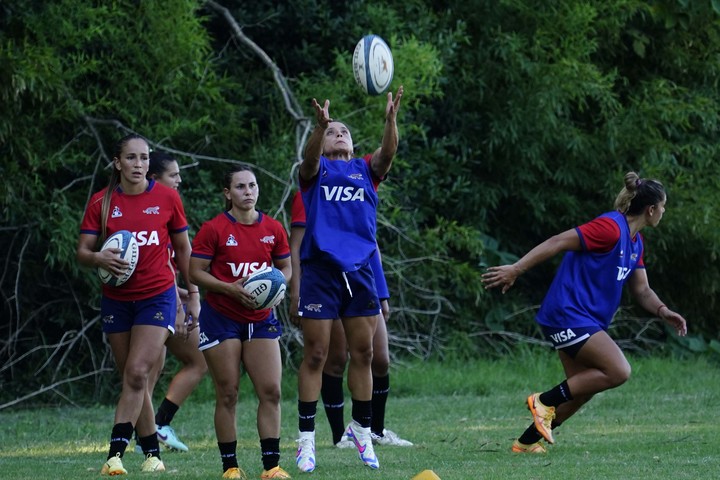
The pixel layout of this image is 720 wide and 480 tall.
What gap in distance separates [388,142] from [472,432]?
9.70ft

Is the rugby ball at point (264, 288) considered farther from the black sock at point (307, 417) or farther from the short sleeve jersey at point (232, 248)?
the black sock at point (307, 417)

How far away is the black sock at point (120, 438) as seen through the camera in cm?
608

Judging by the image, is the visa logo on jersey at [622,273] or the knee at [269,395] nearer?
the knee at [269,395]

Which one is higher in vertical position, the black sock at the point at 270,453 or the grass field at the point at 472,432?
the black sock at the point at 270,453

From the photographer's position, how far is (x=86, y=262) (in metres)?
6.25

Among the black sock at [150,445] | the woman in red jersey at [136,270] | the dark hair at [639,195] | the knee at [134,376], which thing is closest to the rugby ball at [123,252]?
the woman in red jersey at [136,270]

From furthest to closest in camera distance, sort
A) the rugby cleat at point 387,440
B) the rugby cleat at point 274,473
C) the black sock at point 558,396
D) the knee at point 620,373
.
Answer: the rugby cleat at point 387,440 < the black sock at point 558,396 < the knee at point 620,373 < the rugby cleat at point 274,473

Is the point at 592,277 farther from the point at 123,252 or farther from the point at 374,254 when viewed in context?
the point at 123,252

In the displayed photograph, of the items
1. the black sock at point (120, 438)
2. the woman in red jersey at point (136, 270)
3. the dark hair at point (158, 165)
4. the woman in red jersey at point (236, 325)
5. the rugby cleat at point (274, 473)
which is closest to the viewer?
the rugby cleat at point (274, 473)

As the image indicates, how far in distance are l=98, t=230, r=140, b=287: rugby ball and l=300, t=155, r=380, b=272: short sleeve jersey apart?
2.84 ft

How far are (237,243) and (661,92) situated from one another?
345 inches

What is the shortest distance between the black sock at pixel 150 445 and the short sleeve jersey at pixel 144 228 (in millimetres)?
831

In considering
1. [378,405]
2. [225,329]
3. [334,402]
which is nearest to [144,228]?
[225,329]

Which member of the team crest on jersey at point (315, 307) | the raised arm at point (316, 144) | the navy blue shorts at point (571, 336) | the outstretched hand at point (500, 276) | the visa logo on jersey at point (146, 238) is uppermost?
the raised arm at point (316, 144)
